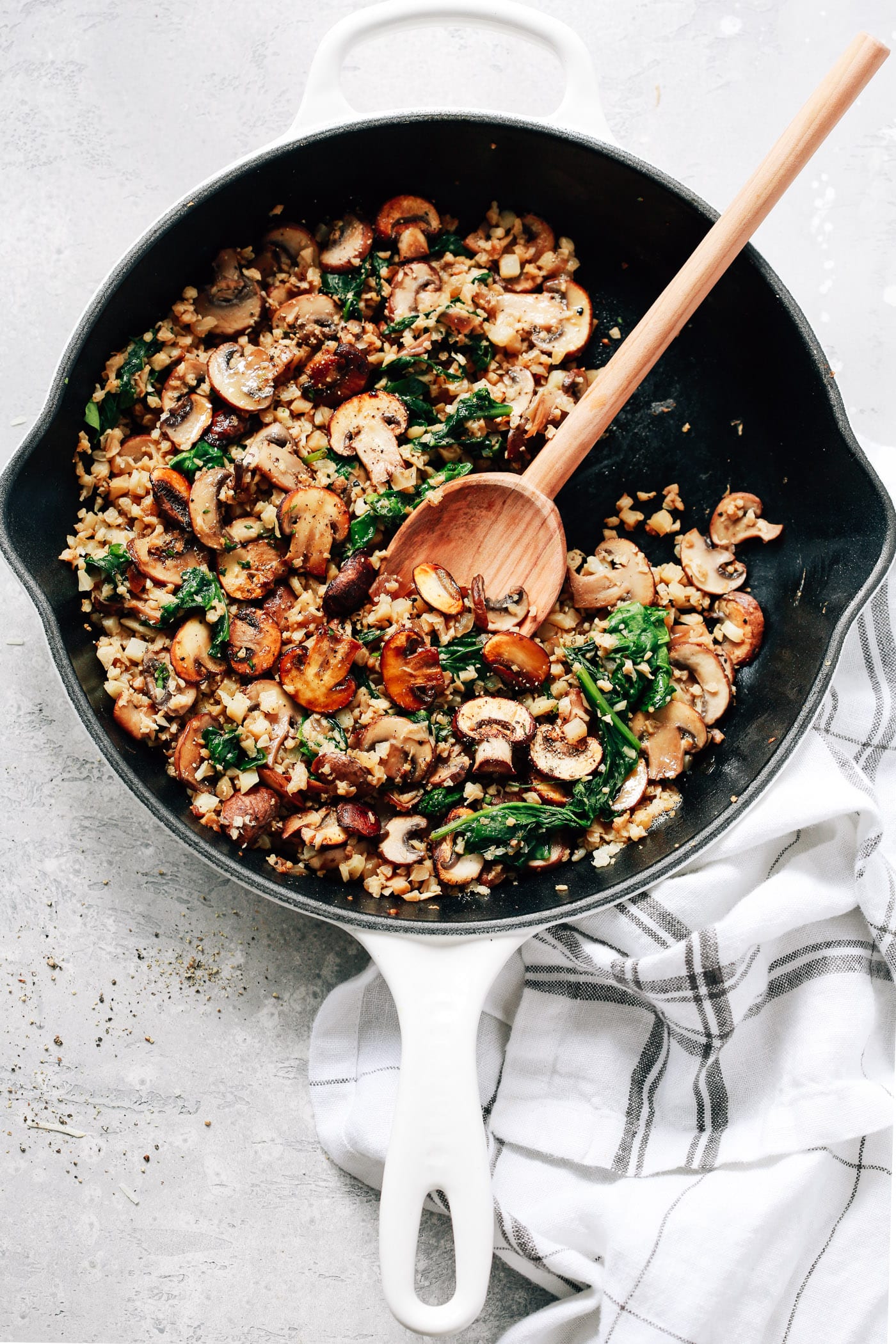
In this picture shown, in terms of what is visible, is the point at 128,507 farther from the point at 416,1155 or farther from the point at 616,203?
the point at 416,1155

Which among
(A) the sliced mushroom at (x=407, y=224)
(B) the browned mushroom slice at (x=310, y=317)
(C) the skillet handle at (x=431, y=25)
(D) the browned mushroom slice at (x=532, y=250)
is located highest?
(C) the skillet handle at (x=431, y=25)

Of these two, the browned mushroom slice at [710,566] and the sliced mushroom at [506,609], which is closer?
the sliced mushroom at [506,609]

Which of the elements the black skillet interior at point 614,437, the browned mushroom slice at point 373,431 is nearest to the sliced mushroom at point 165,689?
the black skillet interior at point 614,437

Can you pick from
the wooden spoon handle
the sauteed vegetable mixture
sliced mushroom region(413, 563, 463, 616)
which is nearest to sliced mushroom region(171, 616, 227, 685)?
the sauteed vegetable mixture

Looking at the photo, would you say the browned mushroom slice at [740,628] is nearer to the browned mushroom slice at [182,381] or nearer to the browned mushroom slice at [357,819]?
the browned mushroom slice at [357,819]

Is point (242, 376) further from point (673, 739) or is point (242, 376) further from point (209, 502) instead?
point (673, 739)

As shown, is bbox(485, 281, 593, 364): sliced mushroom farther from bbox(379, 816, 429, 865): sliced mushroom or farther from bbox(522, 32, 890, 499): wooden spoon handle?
bbox(379, 816, 429, 865): sliced mushroom

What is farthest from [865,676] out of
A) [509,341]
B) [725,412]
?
[509,341]
